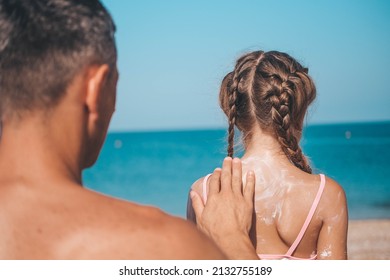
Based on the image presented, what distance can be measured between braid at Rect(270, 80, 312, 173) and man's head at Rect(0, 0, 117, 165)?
5.75 feet

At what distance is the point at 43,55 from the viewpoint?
1583mm

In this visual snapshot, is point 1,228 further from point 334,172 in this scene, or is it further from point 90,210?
point 334,172

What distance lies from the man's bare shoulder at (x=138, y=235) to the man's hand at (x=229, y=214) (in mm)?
839

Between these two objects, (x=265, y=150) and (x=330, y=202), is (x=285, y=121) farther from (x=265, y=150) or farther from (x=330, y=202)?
(x=330, y=202)

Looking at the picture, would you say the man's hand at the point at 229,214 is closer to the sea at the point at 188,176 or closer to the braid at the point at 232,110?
the braid at the point at 232,110

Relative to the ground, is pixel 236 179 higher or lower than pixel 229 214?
higher

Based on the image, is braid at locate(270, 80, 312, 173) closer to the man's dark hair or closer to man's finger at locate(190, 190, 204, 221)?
man's finger at locate(190, 190, 204, 221)

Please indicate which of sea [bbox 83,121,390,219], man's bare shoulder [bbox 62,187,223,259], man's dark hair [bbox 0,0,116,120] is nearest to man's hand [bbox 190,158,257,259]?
man's bare shoulder [bbox 62,187,223,259]

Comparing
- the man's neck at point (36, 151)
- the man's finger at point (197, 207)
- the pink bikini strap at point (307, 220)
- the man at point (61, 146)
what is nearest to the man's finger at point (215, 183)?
the man's finger at point (197, 207)

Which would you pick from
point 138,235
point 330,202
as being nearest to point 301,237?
point 330,202

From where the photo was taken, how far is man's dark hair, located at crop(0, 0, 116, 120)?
158 centimetres

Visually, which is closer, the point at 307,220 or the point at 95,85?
the point at 95,85

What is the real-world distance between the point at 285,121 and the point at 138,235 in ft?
6.04

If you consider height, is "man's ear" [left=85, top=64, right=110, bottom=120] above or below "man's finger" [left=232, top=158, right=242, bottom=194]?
above
